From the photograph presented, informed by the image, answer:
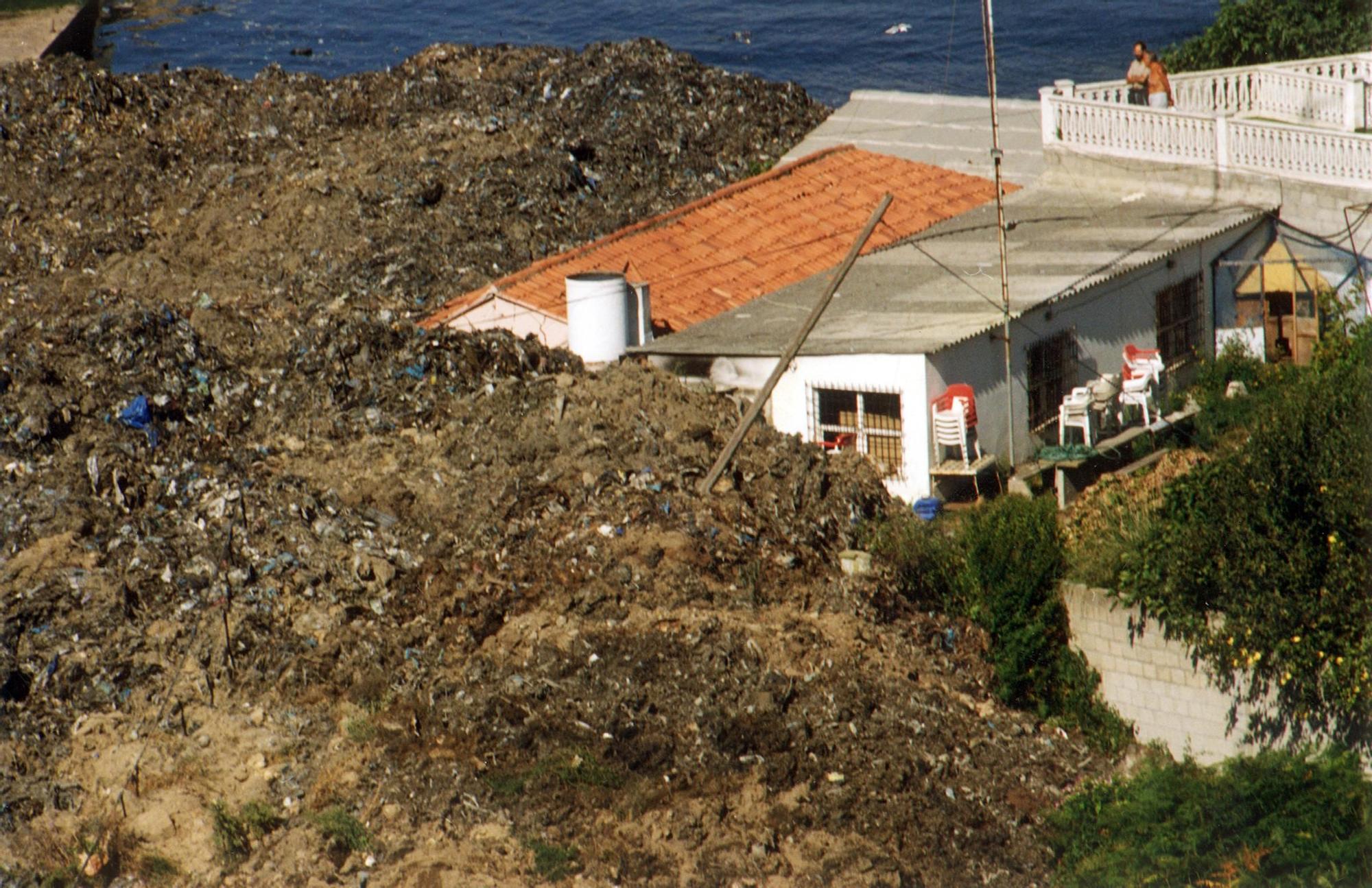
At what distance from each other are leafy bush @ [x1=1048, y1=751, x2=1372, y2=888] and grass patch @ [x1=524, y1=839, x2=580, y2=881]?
3879mm

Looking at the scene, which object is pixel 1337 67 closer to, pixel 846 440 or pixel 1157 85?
pixel 1157 85

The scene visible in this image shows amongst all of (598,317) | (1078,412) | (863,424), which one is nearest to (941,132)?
(598,317)

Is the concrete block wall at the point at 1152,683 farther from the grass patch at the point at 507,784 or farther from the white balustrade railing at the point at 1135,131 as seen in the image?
the white balustrade railing at the point at 1135,131

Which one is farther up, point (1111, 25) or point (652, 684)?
point (1111, 25)

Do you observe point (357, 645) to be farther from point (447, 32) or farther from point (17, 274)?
point (447, 32)

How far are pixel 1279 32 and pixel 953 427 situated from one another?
16.9m

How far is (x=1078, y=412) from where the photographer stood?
18.1 metres

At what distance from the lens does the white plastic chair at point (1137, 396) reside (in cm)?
1867

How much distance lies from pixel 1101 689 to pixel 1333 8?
770 inches

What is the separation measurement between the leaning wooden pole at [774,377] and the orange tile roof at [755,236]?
3.48 m

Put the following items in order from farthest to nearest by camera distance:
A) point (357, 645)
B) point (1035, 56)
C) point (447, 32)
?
1. point (447, 32)
2. point (1035, 56)
3. point (357, 645)

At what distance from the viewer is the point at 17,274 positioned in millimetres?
24672

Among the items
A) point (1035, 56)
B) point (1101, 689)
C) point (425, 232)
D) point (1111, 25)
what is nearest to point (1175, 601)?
point (1101, 689)

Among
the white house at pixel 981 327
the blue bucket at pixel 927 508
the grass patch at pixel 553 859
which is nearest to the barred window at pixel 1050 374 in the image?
the white house at pixel 981 327
